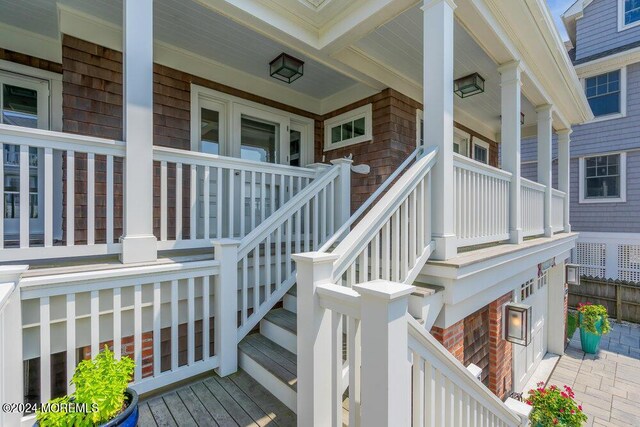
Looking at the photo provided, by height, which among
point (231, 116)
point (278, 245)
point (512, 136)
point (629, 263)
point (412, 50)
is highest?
point (412, 50)

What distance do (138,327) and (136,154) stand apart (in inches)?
52.5

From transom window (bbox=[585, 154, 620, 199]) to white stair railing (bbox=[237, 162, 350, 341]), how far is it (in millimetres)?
9553

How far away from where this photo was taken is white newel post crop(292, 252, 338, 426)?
1.71 metres

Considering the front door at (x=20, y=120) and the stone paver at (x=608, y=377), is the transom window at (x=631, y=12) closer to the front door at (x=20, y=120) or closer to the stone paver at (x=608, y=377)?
the stone paver at (x=608, y=377)

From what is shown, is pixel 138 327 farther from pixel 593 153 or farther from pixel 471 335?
pixel 593 153

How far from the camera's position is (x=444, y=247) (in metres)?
2.66

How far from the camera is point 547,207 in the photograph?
546 centimetres

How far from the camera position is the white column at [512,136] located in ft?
12.9

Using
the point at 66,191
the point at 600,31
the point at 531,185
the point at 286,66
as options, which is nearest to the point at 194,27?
the point at 286,66

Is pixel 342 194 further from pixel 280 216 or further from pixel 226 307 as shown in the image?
pixel 226 307

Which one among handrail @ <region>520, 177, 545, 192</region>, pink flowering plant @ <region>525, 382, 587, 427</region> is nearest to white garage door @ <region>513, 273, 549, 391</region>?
pink flowering plant @ <region>525, 382, 587, 427</region>

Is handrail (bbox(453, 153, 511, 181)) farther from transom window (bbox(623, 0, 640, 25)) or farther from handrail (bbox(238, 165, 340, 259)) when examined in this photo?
transom window (bbox(623, 0, 640, 25))

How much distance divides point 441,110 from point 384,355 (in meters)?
2.23

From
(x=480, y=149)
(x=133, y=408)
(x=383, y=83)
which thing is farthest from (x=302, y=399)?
(x=480, y=149)
